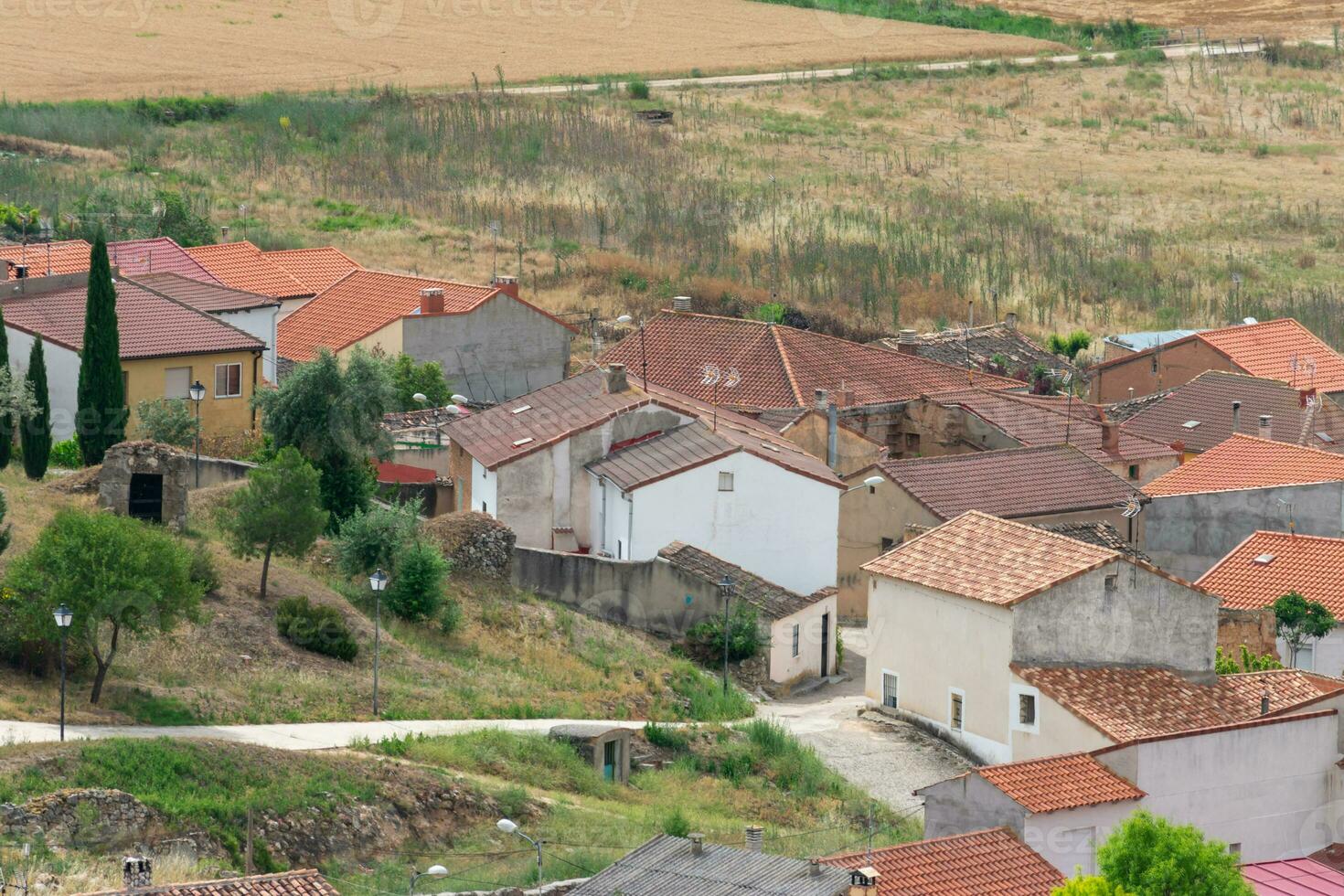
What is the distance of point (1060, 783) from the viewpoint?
35781 mm

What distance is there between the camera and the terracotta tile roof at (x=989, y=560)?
42719mm

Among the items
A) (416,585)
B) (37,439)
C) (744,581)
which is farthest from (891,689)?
(37,439)

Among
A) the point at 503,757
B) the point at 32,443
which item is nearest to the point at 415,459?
the point at 32,443

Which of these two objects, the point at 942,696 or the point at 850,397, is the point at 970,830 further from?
the point at 850,397

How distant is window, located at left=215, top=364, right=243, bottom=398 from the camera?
5834cm

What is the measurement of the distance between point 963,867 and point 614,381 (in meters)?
25.1

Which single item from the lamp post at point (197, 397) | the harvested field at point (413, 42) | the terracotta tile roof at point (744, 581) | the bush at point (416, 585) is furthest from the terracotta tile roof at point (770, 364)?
the harvested field at point (413, 42)

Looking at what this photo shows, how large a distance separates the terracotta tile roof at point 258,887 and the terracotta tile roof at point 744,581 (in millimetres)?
21364

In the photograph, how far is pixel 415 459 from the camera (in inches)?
2286

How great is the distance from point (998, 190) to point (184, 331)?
177 ft

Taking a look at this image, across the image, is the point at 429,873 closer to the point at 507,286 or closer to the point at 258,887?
the point at 258,887

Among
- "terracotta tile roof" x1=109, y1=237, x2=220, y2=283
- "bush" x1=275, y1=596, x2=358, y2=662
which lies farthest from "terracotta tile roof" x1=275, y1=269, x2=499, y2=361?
"bush" x1=275, y1=596, x2=358, y2=662

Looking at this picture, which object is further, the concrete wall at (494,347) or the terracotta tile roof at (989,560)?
the concrete wall at (494,347)

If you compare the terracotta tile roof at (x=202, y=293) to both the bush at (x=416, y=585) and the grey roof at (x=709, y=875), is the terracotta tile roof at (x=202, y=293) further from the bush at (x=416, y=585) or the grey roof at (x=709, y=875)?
the grey roof at (x=709, y=875)
